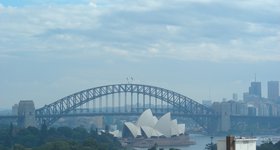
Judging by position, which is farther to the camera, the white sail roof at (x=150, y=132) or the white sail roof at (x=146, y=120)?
the white sail roof at (x=146, y=120)

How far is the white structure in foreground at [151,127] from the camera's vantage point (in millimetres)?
79562

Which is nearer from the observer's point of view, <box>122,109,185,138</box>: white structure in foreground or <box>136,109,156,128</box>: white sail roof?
<box>122,109,185,138</box>: white structure in foreground

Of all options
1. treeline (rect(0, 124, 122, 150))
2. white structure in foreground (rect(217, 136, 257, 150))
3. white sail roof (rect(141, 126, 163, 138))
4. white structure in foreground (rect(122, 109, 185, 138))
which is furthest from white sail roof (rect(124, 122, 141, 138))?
white structure in foreground (rect(217, 136, 257, 150))

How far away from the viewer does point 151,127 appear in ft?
268

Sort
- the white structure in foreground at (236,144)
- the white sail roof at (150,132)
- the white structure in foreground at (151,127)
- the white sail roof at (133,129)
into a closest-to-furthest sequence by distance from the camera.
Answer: the white structure in foreground at (236,144) < the white sail roof at (150,132) < the white sail roof at (133,129) < the white structure in foreground at (151,127)

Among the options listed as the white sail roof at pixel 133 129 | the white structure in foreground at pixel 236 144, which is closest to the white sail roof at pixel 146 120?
the white sail roof at pixel 133 129

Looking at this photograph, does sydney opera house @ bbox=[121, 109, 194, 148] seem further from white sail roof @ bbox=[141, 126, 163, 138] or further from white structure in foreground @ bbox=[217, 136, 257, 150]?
white structure in foreground @ bbox=[217, 136, 257, 150]

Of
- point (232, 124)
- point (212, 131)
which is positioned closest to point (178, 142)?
point (212, 131)

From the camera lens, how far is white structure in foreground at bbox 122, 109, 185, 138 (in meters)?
79.6

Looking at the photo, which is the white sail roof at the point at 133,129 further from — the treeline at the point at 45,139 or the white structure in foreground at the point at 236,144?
the white structure in foreground at the point at 236,144

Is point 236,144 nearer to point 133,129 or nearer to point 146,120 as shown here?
point 133,129

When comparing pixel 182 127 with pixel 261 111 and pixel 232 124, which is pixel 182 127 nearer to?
pixel 232 124

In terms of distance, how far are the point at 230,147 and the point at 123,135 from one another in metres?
76.8

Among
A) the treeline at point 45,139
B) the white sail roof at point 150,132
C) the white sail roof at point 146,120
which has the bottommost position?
the treeline at point 45,139
